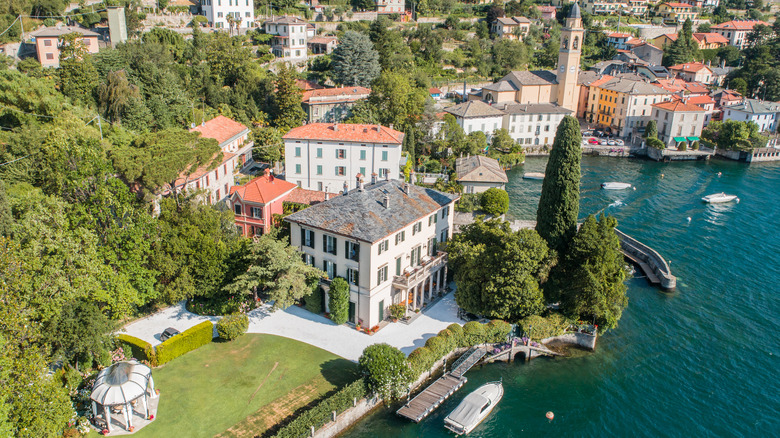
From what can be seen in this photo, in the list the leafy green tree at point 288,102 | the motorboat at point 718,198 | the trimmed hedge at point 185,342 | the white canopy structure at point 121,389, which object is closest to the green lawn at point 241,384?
the trimmed hedge at point 185,342

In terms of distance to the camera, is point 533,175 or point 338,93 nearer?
point 533,175

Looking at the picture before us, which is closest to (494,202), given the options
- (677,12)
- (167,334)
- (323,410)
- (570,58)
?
(323,410)

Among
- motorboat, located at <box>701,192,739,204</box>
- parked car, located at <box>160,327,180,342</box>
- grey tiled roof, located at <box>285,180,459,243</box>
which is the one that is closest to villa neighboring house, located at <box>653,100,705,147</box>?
motorboat, located at <box>701,192,739,204</box>

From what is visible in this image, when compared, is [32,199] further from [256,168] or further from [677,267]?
[677,267]

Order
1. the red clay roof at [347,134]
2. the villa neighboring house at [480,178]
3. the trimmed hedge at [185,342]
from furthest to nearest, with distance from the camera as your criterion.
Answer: the villa neighboring house at [480,178]
the red clay roof at [347,134]
the trimmed hedge at [185,342]

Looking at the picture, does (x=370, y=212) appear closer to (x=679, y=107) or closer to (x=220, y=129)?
(x=220, y=129)

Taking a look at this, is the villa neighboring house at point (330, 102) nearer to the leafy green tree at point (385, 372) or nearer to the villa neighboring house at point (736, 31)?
the leafy green tree at point (385, 372)
